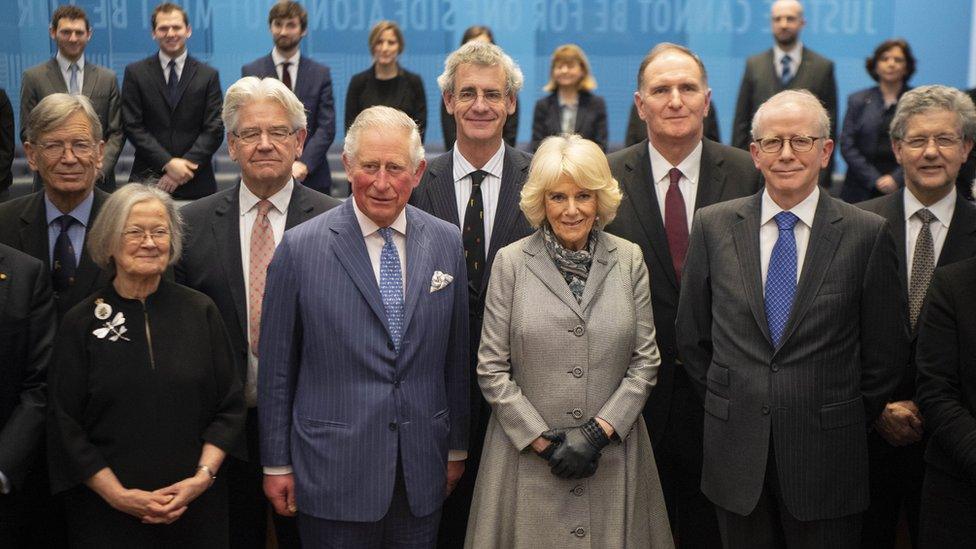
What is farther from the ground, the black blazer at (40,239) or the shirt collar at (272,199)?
the shirt collar at (272,199)

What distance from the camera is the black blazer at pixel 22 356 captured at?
326cm

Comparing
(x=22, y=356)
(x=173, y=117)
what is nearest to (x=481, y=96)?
(x=22, y=356)

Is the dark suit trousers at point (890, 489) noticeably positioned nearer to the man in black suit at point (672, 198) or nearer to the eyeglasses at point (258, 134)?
the man in black suit at point (672, 198)

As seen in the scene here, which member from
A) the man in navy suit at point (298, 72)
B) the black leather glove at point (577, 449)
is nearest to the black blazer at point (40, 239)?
the black leather glove at point (577, 449)

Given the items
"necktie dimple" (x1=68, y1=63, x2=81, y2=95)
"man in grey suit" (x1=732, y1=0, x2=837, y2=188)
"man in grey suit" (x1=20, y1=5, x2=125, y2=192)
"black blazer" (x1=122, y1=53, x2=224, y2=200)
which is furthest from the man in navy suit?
"man in grey suit" (x1=732, y1=0, x2=837, y2=188)

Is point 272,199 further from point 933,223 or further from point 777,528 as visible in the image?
point 933,223

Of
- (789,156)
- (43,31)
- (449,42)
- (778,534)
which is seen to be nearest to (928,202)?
(789,156)

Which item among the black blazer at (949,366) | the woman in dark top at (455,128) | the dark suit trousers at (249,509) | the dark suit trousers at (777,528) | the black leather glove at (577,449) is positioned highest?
the woman in dark top at (455,128)

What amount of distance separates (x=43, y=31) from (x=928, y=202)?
6.21 m

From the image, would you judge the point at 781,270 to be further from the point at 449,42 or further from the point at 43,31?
the point at 43,31

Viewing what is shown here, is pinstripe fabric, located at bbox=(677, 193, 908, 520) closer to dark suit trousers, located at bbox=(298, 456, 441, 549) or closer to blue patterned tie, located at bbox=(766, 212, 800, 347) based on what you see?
blue patterned tie, located at bbox=(766, 212, 800, 347)

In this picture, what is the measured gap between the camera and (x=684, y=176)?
3867mm

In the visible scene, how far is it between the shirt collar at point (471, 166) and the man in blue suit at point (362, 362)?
0.65m

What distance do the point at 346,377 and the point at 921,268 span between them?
78.8 inches
